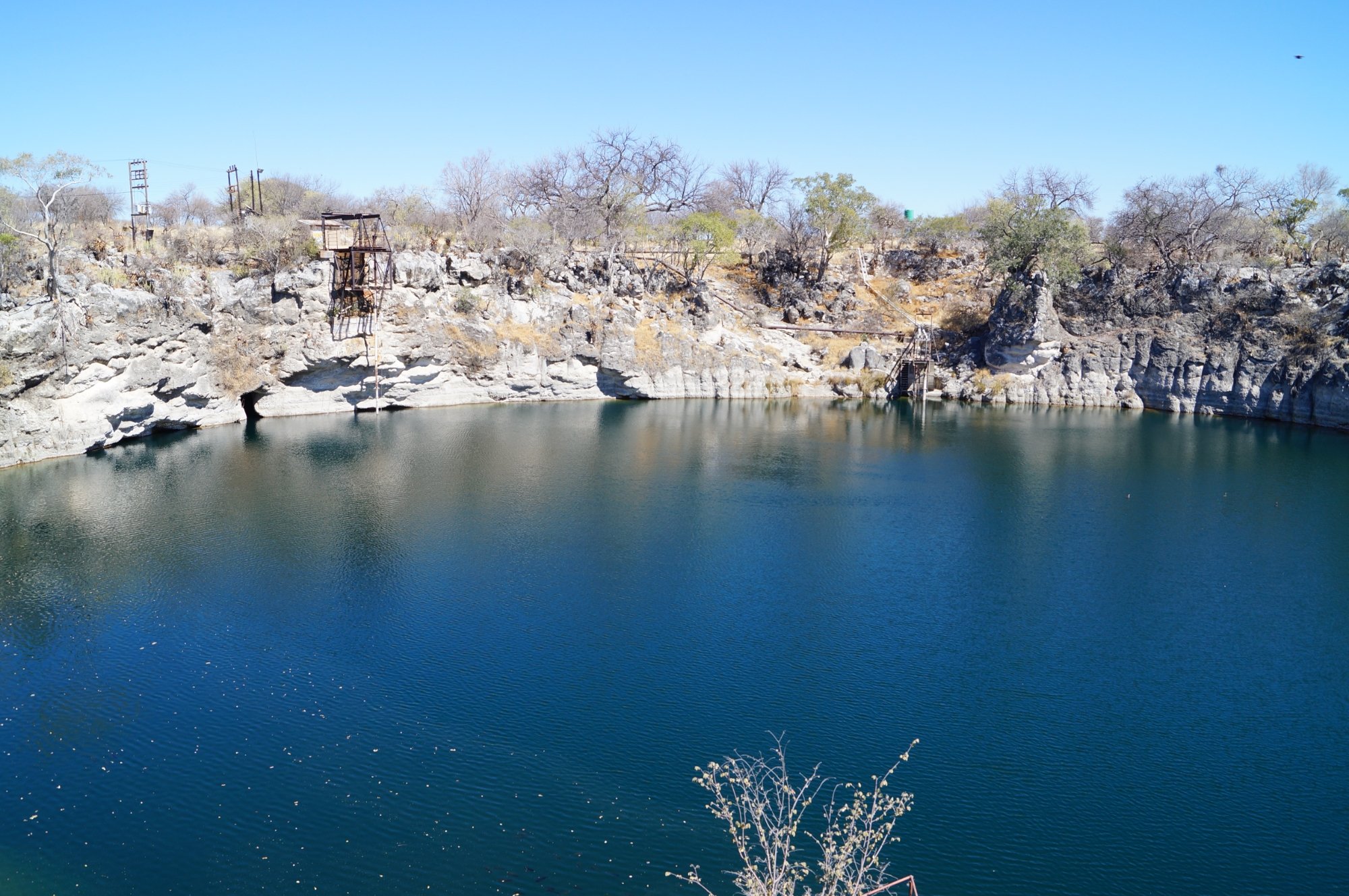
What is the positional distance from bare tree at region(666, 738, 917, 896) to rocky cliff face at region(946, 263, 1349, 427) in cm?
5542

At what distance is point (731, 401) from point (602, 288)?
44.0 ft

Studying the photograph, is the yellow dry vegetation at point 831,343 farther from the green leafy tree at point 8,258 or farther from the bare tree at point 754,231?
the green leafy tree at point 8,258

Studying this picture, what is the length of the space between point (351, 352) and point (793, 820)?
156 ft

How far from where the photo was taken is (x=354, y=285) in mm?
56188

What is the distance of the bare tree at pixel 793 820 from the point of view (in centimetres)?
1235

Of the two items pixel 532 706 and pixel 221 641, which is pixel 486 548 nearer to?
pixel 221 641

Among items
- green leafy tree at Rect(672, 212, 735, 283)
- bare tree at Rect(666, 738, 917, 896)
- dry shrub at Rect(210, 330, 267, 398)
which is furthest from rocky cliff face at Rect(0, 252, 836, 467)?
bare tree at Rect(666, 738, 917, 896)

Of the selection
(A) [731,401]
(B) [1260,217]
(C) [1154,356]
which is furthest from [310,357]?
(B) [1260,217]

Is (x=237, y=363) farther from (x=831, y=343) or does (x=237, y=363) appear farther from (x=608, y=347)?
(x=831, y=343)

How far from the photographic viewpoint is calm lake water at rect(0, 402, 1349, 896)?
48.9 feet

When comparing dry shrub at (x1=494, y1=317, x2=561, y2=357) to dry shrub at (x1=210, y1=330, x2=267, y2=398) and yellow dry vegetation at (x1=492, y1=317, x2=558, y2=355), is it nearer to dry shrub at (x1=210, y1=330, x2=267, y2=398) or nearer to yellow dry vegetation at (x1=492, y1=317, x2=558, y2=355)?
yellow dry vegetation at (x1=492, y1=317, x2=558, y2=355)

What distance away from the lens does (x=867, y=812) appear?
15.6 m

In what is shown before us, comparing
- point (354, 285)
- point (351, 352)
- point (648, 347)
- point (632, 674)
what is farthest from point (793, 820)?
point (648, 347)

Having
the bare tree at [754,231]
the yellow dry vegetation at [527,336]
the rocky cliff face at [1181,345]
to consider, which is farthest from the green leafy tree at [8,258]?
the rocky cliff face at [1181,345]
